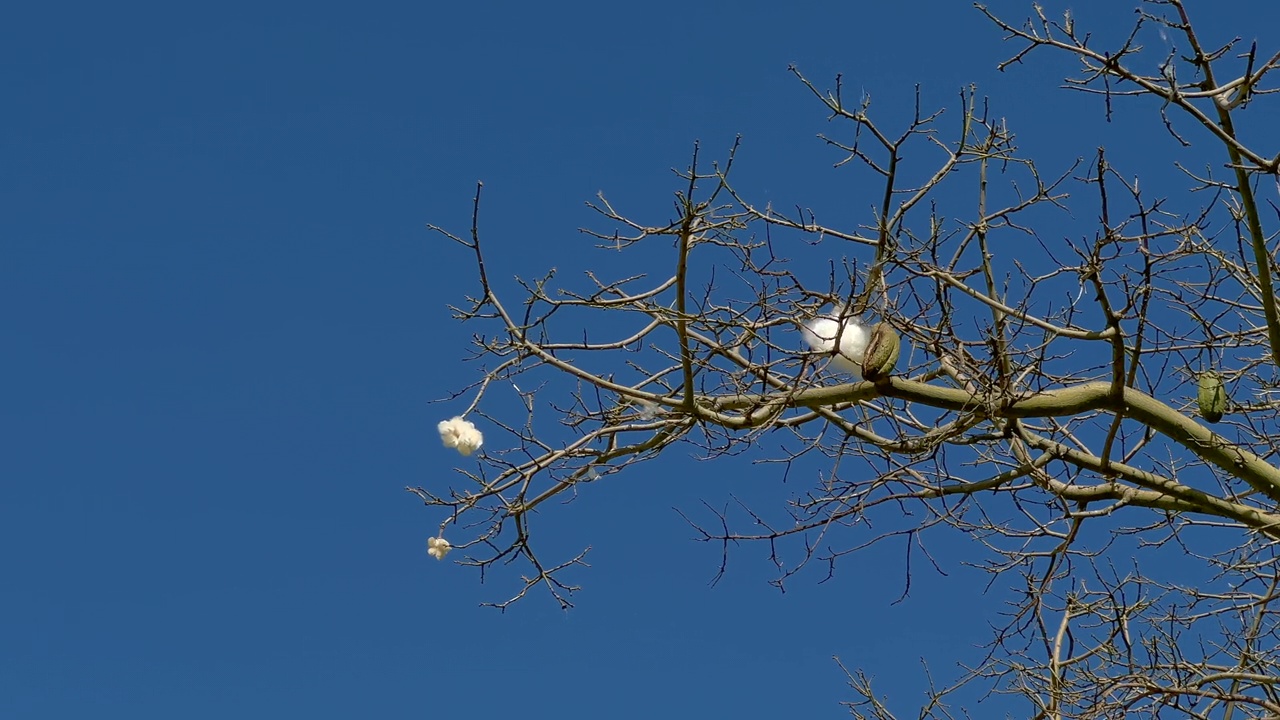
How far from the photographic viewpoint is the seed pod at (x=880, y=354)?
4703 millimetres

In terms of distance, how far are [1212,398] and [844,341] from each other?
1.39m

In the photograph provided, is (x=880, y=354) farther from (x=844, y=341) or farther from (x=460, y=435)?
(x=460, y=435)

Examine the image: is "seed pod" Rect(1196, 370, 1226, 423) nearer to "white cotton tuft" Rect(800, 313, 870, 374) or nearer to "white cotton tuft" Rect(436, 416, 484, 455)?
"white cotton tuft" Rect(800, 313, 870, 374)

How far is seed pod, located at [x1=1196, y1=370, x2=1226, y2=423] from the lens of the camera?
506 centimetres

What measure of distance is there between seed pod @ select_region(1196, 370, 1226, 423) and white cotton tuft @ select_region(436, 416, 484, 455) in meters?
2.57

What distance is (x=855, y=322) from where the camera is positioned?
4812 mm

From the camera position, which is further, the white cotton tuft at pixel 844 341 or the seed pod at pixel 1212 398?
the seed pod at pixel 1212 398

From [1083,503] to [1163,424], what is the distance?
25.8 inches

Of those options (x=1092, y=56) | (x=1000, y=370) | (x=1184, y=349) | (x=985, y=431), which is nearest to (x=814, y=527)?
(x=985, y=431)

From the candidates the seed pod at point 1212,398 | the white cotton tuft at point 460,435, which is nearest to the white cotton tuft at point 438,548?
the white cotton tuft at point 460,435

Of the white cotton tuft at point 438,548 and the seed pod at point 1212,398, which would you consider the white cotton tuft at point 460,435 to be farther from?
the seed pod at point 1212,398

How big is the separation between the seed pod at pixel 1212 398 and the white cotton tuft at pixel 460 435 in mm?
2573

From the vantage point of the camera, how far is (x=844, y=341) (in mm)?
4773

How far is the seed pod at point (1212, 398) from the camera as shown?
5.06 meters
